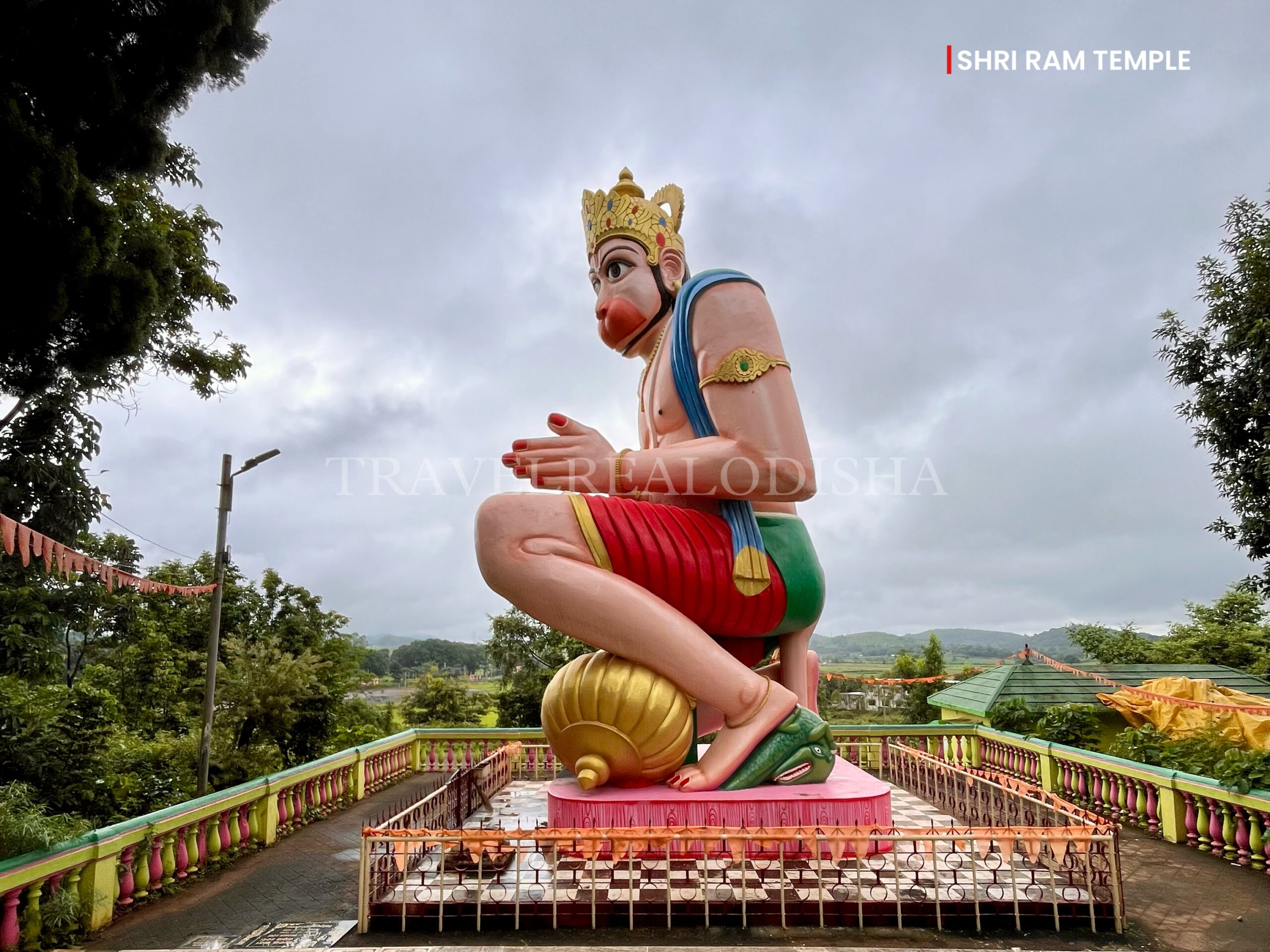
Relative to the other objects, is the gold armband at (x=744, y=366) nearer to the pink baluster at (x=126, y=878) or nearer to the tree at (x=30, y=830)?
the tree at (x=30, y=830)

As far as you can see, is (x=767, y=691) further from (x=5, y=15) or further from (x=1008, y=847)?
(x=5, y=15)

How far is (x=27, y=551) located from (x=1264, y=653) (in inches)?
843

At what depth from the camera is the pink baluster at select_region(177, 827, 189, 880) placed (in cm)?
559

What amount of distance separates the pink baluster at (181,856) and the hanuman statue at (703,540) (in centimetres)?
291

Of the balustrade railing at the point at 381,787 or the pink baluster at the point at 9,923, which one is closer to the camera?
the pink baluster at the point at 9,923

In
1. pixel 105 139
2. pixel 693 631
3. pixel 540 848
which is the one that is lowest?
pixel 540 848

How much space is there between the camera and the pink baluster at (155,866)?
17.3 feet

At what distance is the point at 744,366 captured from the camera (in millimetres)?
5594

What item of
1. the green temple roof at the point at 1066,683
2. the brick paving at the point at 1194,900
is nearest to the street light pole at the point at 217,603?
the brick paving at the point at 1194,900

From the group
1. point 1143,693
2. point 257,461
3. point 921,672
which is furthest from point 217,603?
point 921,672

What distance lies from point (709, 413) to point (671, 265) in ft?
5.20

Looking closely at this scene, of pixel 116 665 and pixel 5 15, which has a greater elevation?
pixel 5 15

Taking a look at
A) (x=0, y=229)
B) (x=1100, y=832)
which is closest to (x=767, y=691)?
(x=1100, y=832)

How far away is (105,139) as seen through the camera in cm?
686
